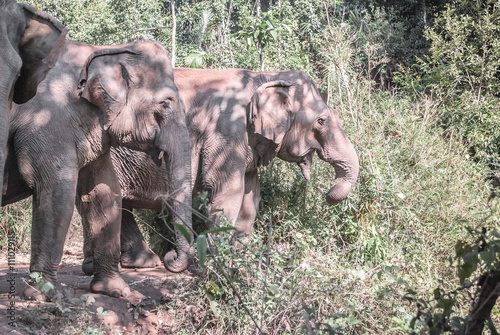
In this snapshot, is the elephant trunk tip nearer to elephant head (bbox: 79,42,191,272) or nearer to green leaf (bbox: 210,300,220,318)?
elephant head (bbox: 79,42,191,272)

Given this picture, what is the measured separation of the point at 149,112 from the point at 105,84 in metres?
0.46

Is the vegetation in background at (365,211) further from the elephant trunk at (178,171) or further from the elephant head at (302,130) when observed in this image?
the elephant head at (302,130)

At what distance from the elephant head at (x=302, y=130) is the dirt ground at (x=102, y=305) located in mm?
1836

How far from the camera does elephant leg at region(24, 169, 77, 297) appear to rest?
17.2 ft

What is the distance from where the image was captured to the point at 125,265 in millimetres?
7781

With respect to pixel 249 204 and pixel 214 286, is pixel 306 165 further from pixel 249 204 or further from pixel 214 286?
pixel 214 286

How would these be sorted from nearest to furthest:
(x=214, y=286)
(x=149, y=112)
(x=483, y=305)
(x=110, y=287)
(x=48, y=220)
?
(x=483, y=305)
(x=214, y=286)
(x=48, y=220)
(x=149, y=112)
(x=110, y=287)

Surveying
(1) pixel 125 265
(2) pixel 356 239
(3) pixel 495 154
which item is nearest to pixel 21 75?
(1) pixel 125 265

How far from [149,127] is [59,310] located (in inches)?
66.5

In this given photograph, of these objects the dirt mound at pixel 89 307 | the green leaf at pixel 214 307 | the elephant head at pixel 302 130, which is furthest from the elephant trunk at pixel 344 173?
the green leaf at pixel 214 307

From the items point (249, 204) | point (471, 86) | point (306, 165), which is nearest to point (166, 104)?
point (249, 204)

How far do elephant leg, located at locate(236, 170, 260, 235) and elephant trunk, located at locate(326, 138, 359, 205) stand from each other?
858 millimetres

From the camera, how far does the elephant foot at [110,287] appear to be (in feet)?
19.6

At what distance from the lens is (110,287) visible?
6.00 m
